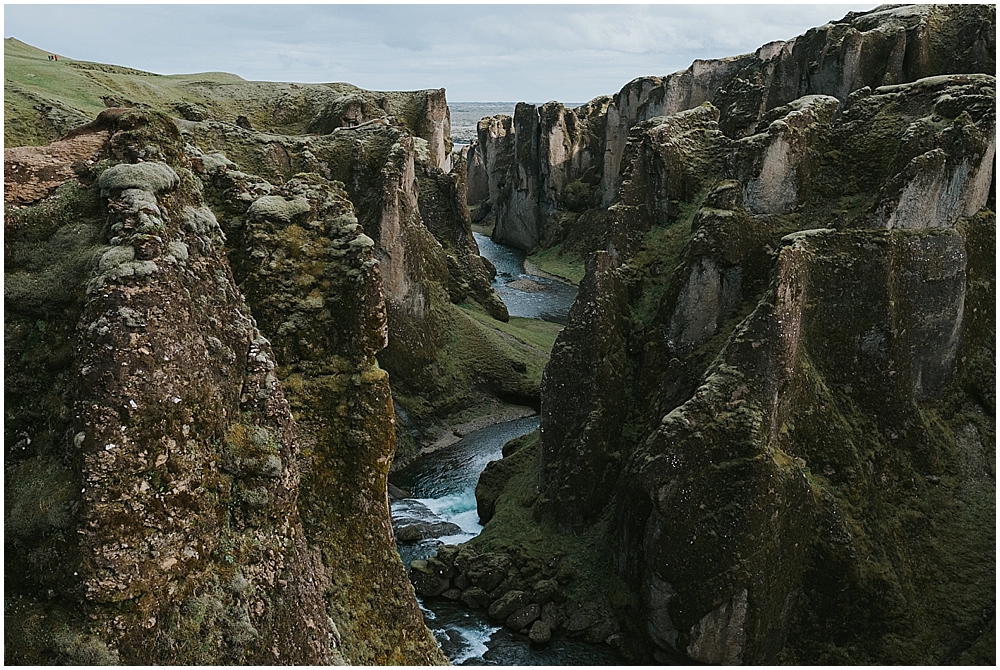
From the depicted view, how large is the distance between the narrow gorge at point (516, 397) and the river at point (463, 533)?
16cm

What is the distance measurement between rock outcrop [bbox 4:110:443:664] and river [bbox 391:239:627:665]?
13180mm

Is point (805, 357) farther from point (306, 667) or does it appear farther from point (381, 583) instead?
point (306, 667)

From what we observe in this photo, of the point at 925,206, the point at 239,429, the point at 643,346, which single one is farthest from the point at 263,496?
the point at 925,206

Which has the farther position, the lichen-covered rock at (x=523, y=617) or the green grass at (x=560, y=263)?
the green grass at (x=560, y=263)

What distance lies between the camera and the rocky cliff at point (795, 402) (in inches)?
1023

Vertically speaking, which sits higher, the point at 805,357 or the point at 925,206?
the point at 925,206

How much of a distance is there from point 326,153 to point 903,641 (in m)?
43.3

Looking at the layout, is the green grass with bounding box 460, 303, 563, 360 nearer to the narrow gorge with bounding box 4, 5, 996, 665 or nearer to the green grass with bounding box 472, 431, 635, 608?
the narrow gorge with bounding box 4, 5, 996, 665

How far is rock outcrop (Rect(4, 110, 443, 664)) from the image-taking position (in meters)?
10.9

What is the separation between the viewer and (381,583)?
53.9 ft

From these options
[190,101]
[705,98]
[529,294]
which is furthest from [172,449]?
[705,98]

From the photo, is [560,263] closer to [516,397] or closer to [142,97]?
[516,397]

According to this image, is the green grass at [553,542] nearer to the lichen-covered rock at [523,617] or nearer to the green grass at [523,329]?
the lichen-covered rock at [523,617]

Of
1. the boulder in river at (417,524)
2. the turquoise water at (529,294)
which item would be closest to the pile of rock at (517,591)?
the boulder in river at (417,524)
